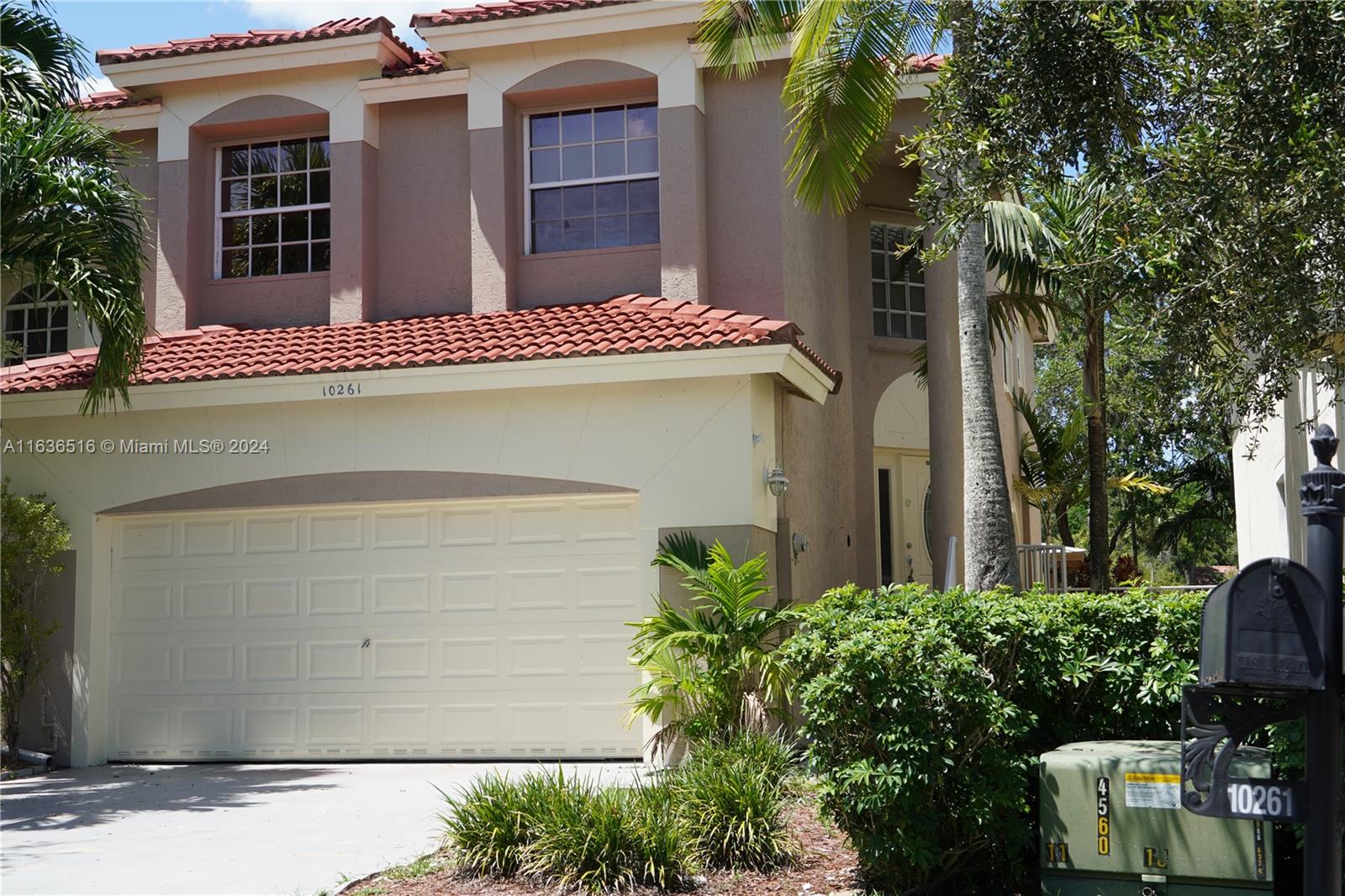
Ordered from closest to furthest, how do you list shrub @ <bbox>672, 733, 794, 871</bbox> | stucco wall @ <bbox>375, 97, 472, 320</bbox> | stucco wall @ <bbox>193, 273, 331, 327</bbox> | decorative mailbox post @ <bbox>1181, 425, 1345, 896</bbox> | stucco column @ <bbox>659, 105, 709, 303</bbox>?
decorative mailbox post @ <bbox>1181, 425, 1345, 896</bbox> → shrub @ <bbox>672, 733, 794, 871</bbox> → stucco column @ <bbox>659, 105, 709, 303</bbox> → stucco wall @ <bbox>375, 97, 472, 320</bbox> → stucco wall @ <bbox>193, 273, 331, 327</bbox>

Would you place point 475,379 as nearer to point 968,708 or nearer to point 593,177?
point 593,177

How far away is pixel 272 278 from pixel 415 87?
115 inches

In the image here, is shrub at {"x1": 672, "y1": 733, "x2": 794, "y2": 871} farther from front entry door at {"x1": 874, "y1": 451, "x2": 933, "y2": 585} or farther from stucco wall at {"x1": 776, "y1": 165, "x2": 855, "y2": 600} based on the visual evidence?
front entry door at {"x1": 874, "y1": 451, "x2": 933, "y2": 585}

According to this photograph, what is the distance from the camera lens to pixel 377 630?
1362 cm

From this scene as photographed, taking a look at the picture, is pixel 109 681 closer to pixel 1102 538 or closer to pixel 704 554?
pixel 704 554

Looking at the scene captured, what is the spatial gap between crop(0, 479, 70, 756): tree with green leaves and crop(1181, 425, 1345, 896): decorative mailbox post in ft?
41.3

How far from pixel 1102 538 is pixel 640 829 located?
43.1 ft

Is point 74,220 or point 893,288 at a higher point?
point 893,288

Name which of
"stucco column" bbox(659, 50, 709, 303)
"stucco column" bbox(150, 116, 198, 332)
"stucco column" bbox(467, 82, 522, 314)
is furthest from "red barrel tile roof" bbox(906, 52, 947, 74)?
"stucco column" bbox(150, 116, 198, 332)

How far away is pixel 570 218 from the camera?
15.8m

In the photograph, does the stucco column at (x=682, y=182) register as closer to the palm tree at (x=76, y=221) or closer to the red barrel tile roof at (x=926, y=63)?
the red barrel tile roof at (x=926, y=63)

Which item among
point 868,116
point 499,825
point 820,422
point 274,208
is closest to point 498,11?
point 274,208

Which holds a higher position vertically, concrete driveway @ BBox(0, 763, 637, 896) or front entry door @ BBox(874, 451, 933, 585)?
front entry door @ BBox(874, 451, 933, 585)

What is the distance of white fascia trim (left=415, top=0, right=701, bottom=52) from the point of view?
1488 centimetres
